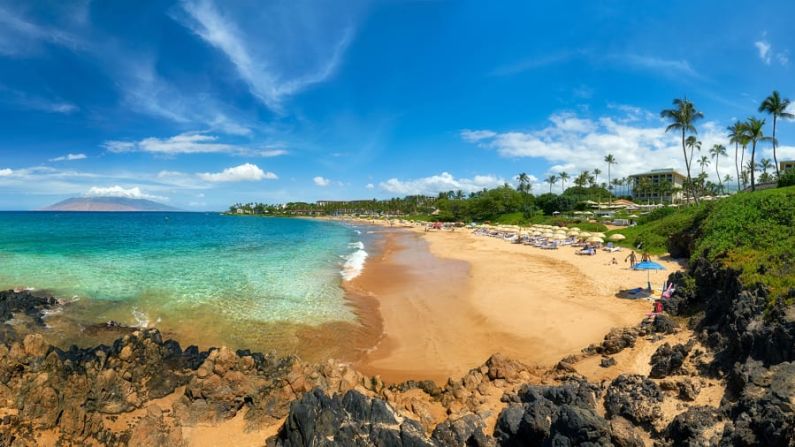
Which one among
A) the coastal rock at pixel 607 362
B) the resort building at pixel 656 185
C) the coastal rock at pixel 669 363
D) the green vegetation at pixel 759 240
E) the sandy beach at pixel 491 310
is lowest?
the sandy beach at pixel 491 310

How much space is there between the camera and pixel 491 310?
64.4 ft

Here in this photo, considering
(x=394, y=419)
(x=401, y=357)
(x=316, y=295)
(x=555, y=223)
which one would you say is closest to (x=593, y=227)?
(x=555, y=223)

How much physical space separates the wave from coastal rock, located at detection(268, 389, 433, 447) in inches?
861

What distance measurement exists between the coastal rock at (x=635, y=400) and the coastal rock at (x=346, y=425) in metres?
4.39

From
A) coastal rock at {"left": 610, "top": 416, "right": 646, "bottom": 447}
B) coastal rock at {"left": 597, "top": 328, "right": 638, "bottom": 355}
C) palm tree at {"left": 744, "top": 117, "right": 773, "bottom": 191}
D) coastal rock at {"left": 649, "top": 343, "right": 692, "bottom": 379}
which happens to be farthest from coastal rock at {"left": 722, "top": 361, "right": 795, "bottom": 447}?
palm tree at {"left": 744, "top": 117, "right": 773, "bottom": 191}

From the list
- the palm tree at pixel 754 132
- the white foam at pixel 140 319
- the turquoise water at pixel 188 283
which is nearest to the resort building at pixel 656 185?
the palm tree at pixel 754 132

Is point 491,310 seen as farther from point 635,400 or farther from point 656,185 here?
point 656,185

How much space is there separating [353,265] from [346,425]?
29.8 metres

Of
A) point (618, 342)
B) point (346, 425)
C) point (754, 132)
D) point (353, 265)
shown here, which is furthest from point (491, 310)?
point (754, 132)

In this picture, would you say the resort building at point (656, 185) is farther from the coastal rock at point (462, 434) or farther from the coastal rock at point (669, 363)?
the coastal rock at point (462, 434)

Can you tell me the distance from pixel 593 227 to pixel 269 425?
59.2 m

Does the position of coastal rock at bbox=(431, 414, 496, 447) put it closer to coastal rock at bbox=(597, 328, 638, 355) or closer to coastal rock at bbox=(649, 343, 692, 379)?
coastal rock at bbox=(649, 343, 692, 379)

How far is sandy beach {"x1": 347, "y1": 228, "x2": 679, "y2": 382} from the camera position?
14.2 meters

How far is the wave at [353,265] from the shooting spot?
3134cm
